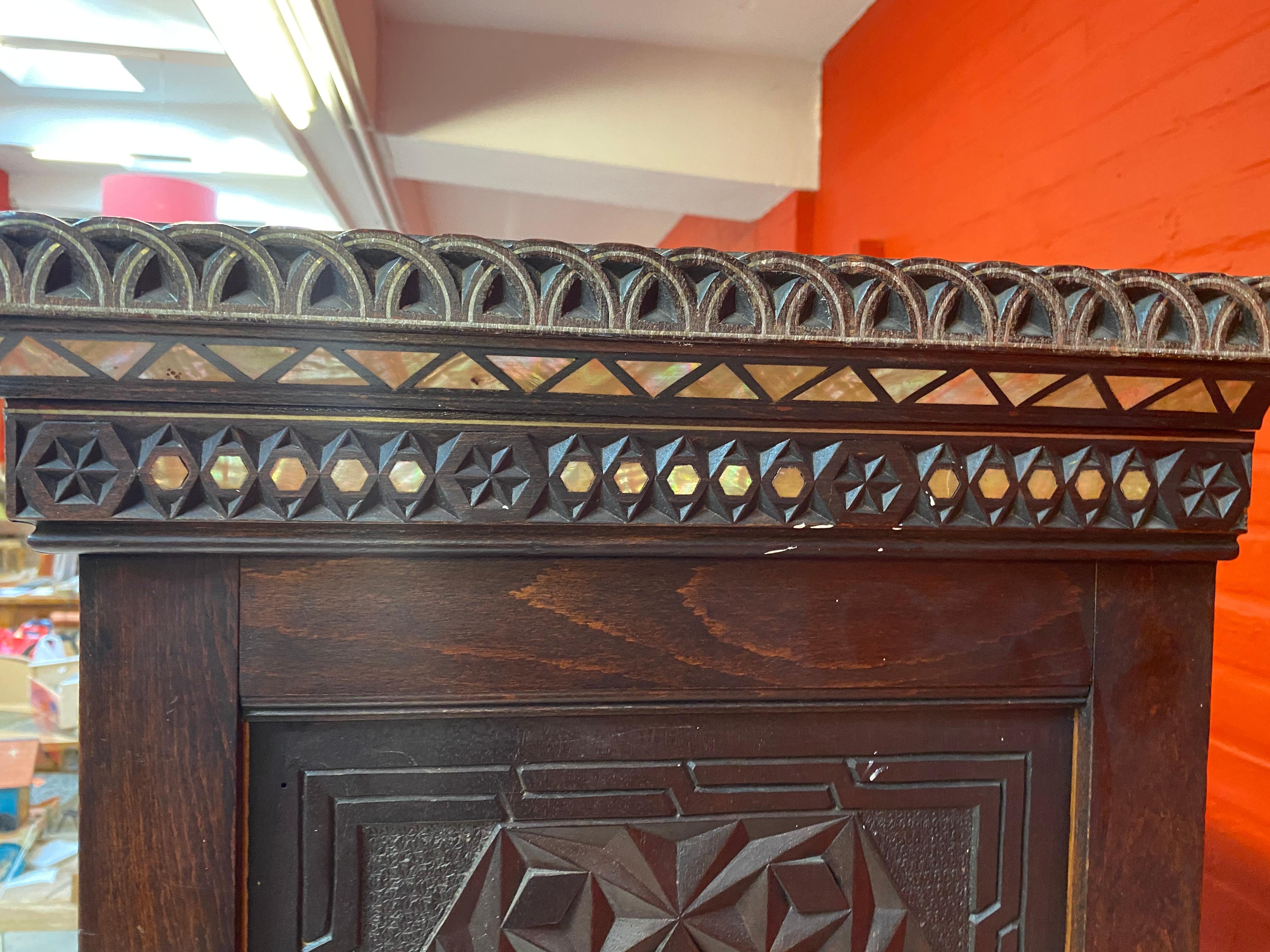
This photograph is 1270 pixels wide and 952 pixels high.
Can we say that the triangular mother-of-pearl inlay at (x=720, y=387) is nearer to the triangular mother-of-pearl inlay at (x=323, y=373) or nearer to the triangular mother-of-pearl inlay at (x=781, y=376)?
the triangular mother-of-pearl inlay at (x=781, y=376)

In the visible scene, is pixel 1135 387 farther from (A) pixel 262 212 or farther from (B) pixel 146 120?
(A) pixel 262 212

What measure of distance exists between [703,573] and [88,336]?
0.27 m

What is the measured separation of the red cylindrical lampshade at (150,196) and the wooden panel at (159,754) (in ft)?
5.27

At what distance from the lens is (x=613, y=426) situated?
1.09 feet

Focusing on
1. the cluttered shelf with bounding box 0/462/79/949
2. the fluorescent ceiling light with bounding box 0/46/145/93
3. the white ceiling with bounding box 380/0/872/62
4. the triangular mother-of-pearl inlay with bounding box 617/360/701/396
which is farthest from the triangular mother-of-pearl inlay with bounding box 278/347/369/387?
the fluorescent ceiling light with bounding box 0/46/145/93

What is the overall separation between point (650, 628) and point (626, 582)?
2 centimetres

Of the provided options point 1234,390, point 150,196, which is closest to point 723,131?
point 150,196

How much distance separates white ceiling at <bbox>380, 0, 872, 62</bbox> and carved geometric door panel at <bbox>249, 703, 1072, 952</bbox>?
210 centimetres

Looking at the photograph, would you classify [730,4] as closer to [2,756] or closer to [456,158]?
[456,158]

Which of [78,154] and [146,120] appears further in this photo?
[78,154]

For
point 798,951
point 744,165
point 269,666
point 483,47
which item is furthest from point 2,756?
point 744,165

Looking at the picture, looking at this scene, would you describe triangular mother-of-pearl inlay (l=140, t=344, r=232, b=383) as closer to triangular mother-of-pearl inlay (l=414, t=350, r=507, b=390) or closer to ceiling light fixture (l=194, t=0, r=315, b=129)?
triangular mother-of-pearl inlay (l=414, t=350, r=507, b=390)

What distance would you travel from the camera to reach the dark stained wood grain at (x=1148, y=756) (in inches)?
14.8

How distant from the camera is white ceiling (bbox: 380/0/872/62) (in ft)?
6.53
